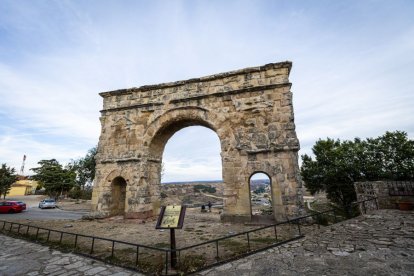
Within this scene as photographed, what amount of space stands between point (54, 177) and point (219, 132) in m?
31.1

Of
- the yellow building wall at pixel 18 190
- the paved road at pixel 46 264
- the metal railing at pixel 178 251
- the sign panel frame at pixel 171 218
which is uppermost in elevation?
the yellow building wall at pixel 18 190

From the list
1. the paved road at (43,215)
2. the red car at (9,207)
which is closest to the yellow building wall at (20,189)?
the red car at (9,207)

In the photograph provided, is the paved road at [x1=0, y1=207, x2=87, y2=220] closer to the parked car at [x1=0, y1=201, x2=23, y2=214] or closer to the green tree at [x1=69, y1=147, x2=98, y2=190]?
the parked car at [x1=0, y1=201, x2=23, y2=214]

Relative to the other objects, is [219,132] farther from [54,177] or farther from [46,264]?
[54,177]

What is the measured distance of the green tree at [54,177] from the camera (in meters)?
30.6

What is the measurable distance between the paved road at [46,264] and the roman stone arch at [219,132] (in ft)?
17.1

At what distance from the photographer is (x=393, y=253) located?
4508 millimetres

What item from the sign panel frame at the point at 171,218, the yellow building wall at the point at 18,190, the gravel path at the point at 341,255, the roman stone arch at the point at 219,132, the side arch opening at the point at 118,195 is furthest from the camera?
the yellow building wall at the point at 18,190

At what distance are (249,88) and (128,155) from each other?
24.9 ft

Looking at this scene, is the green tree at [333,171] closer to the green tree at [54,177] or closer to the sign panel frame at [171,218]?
the sign panel frame at [171,218]

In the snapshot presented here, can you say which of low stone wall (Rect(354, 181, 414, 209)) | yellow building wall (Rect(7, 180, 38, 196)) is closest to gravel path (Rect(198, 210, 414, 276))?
low stone wall (Rect(354, 181, 414, 209))

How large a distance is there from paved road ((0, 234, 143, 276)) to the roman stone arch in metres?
5.20

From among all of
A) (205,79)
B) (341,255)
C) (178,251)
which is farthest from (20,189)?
(341,255)

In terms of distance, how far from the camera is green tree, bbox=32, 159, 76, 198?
3062 cm
